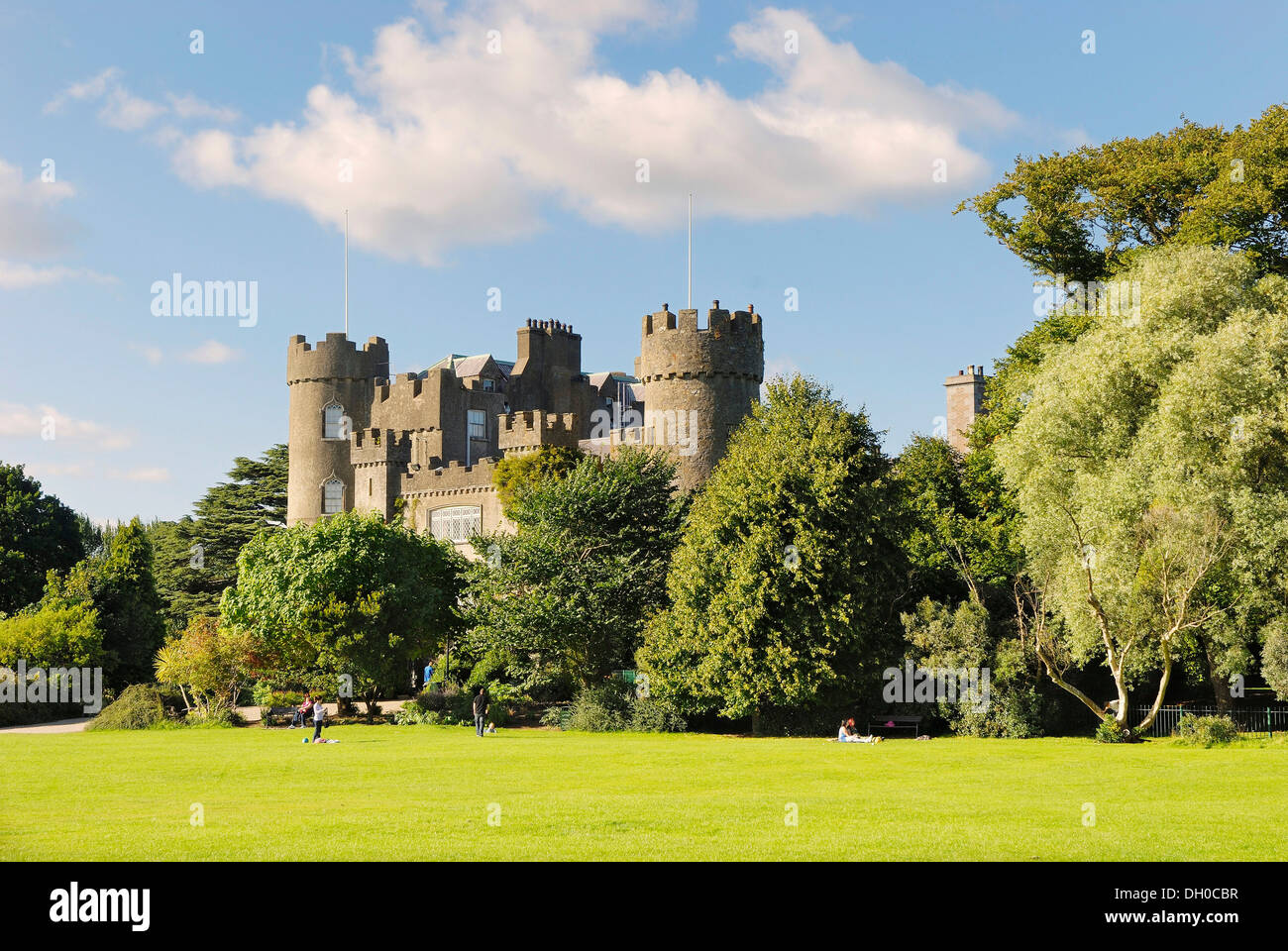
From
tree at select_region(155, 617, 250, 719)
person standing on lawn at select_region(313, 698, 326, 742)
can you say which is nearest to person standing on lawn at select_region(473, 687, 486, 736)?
person standing on lawn at select_region(313, 698, 326, 742)

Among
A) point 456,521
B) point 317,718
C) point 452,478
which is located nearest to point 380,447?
point 452,478

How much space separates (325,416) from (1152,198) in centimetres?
4140

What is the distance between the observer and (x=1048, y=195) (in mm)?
36750

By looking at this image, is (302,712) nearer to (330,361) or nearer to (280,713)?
(280,713)

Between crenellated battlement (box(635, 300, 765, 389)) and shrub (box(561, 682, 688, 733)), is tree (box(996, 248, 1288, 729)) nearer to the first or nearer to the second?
shrub (box(561, 682, 688, 733))

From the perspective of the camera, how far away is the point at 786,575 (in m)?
31.9

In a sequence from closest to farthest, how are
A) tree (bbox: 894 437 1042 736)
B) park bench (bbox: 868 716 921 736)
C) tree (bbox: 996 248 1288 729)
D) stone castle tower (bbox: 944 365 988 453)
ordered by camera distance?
tree (bbox: 996 248 1288 729) < tree (bbox: 894 437 1042 736) < park bench (bbox: 868 716 921 736) < stone castle tower (bbox: 944 365 988 453)

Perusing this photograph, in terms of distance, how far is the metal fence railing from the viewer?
102 feet

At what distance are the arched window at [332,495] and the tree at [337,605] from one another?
21950 mm

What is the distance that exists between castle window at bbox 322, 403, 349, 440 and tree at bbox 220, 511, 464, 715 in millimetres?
23089

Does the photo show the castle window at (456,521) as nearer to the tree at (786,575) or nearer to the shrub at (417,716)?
the shrub at (417,716)

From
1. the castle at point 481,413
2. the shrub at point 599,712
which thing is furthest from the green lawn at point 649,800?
the castle at point 481,413

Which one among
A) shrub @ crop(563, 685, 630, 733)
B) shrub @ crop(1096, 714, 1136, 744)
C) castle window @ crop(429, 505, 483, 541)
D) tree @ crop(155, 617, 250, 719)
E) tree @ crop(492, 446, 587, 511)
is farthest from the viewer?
castle window @ crop(429, 505, 483, 541)
